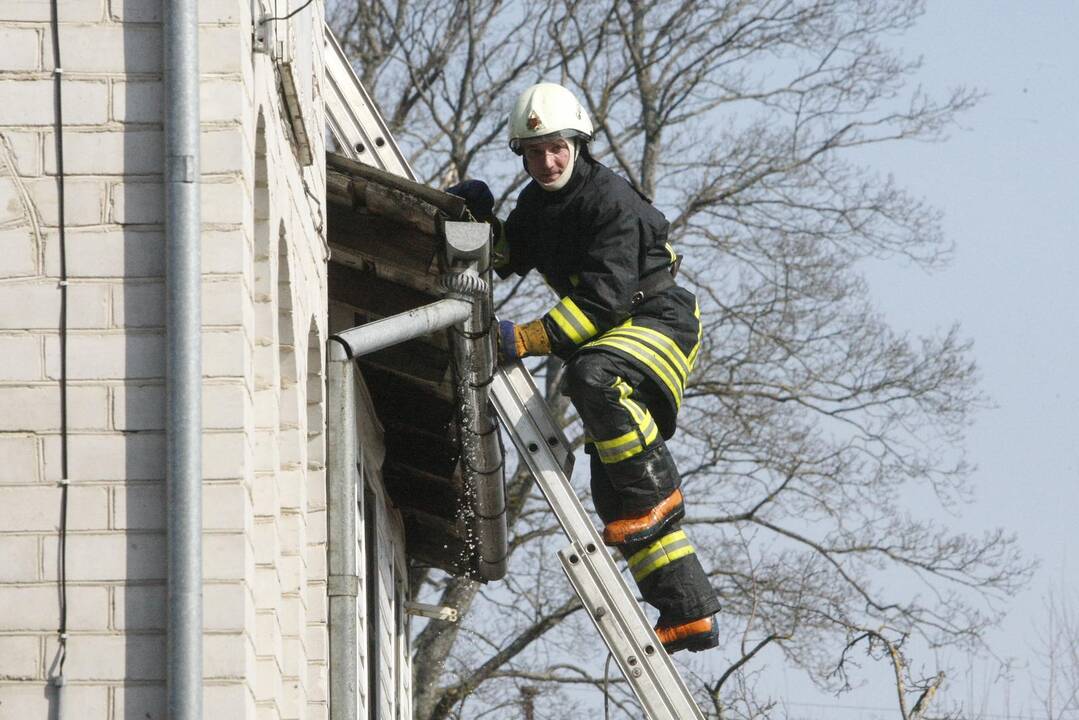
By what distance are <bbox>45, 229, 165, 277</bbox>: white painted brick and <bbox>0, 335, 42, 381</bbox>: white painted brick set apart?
0.17 meters

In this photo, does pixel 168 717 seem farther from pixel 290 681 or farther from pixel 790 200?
pixel 790 200

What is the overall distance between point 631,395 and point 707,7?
48.8 ft

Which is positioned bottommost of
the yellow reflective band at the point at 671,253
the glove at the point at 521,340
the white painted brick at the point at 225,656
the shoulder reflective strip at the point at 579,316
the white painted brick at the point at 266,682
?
the white painted brick at the point at 225,656

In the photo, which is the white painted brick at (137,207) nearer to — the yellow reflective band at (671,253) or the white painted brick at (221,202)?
the white painted brick at (221,202)

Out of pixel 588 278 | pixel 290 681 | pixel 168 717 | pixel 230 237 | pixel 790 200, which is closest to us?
pixel 168 717

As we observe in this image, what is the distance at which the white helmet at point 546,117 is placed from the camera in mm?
7043

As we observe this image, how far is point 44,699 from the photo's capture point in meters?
4.36

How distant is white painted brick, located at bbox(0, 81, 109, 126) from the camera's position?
460 cm

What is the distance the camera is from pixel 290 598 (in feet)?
18.4

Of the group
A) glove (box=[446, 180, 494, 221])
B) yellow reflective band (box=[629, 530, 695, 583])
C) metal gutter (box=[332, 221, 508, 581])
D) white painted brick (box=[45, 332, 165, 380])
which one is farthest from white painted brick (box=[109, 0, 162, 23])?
yellow reflective band (box=[629, 530, 695, 583])

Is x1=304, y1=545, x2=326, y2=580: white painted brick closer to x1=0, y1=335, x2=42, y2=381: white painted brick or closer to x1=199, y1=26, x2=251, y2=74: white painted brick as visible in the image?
x1=0, y1=335, x2=42, y2=381: white painted brick

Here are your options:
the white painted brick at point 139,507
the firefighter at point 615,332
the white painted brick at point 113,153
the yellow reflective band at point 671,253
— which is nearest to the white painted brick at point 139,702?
the white painted brick at point 139,507

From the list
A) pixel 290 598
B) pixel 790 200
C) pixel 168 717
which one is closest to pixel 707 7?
pixel 790 200

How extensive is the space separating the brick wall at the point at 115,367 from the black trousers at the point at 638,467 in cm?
218
